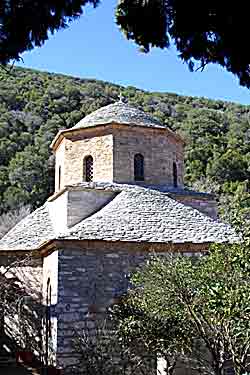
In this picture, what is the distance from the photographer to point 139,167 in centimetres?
1625

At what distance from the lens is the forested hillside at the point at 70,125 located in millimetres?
37250

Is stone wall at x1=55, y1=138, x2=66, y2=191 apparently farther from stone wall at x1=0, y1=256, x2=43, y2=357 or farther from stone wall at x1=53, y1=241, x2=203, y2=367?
stone wall at x1=53, y1=241, x2=203, y2=367

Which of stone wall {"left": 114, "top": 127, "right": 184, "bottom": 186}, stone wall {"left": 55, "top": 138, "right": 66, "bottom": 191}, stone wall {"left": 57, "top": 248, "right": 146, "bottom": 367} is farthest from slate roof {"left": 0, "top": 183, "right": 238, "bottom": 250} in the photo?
stone wall {"left": 55, "top": 138, "right": 66, "bottom": 191}

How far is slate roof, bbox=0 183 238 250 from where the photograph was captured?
13.0 meters

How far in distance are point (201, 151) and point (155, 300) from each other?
100 feet

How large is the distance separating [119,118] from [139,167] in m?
1.73

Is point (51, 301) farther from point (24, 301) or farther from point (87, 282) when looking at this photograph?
point (24, 301)

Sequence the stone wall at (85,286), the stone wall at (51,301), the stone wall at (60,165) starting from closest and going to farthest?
the stone wall at (85,286), the stone wall at (51,301), the stone wall at (60,165)

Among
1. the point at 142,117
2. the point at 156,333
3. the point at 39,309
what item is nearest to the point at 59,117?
the point at 142,117

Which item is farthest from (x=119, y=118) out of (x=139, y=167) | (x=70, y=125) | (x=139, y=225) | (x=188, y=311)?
(x=70, y=125)

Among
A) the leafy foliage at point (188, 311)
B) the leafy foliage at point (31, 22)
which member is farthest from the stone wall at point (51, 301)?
the leafy foliage at point (31, 22)

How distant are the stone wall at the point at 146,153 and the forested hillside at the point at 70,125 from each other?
10.9m

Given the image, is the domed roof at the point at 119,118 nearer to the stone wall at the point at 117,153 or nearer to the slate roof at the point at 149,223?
the stone wall at the point at 117,153

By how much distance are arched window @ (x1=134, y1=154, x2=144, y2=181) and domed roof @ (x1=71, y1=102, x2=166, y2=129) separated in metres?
1.07
